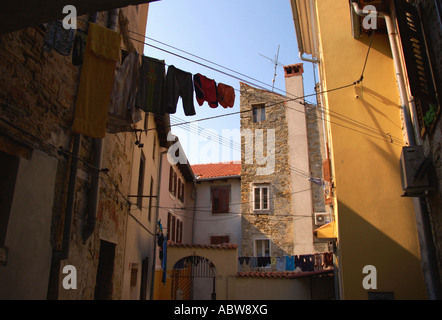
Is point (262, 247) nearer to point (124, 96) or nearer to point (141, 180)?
point (141, 180)

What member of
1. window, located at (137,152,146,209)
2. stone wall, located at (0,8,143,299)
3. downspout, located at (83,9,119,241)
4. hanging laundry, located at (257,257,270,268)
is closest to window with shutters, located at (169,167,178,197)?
hanging laundry, located at (257,257,270,268)

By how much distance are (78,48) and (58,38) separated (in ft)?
1.57

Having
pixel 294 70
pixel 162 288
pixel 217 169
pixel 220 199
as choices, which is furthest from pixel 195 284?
pixel 294 70

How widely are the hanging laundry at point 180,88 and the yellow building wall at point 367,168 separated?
4093 millimetres

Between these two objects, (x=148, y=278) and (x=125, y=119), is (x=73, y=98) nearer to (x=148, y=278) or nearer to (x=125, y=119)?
(x=125, y=119)

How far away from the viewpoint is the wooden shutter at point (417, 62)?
468cm

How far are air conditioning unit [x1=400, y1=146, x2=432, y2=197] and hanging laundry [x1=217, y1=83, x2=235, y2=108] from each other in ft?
11.5

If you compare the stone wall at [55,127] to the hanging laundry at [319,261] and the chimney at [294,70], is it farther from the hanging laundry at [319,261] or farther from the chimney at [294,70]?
the chimney at [294,70]

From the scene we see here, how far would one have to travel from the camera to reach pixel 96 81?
4.83 metres

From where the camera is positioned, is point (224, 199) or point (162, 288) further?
point (224, 199)

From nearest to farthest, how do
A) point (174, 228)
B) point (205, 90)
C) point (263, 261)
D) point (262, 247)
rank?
point (205, 90) < point (263, 261) < point (174, 228) < point (262, 247)

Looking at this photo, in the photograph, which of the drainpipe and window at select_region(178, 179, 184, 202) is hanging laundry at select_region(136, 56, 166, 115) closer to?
the drainpipe

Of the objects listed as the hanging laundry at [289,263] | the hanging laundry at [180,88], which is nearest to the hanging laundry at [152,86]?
the hanging laundry at [180,88]
